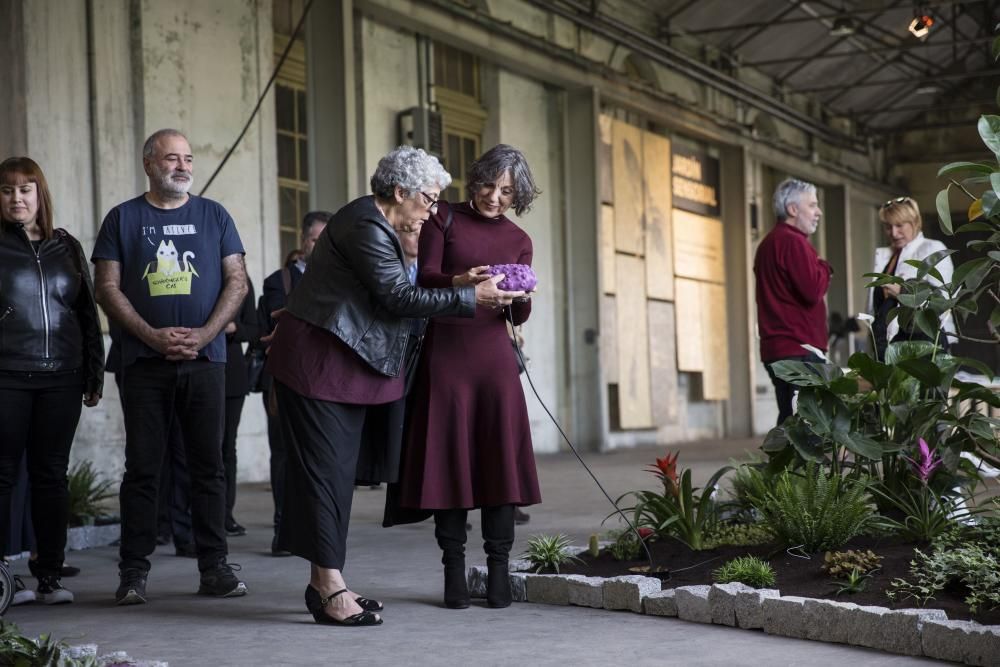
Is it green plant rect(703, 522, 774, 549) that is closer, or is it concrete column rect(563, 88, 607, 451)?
green plant rect(703, 522, 774, 549)

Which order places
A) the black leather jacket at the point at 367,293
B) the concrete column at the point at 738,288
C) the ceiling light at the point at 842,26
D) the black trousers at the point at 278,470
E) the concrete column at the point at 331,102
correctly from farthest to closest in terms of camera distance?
the concrete column at the point at 738,288 → the ceiling light at the point at 842,26 → the concrete column at the point at 331,102 → the black trousers at the point at 278,470 → the black leather jacket at the point at 367,293

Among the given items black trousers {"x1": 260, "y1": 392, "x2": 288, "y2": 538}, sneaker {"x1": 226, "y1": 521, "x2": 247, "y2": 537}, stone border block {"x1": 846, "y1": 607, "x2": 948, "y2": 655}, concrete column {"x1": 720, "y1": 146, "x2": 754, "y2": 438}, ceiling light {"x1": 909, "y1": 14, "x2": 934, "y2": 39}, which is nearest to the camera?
stone border block {"x1": 846, "y1": 607, "x2": 948, "y2": 655}

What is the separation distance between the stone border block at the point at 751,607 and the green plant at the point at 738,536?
2.05 feet

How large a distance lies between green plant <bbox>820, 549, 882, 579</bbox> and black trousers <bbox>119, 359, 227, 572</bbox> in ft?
6.82

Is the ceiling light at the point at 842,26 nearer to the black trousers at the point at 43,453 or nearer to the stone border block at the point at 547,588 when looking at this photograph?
the stone border block at the point at 547,588

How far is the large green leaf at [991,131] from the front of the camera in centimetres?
397

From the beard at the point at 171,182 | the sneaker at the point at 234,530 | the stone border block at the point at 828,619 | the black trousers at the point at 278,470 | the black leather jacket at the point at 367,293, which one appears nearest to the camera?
the stone border block at the point at 828,619

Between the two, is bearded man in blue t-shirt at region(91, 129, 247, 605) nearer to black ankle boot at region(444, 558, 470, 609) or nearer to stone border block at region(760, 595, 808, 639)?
black ankle boot at region(444, 558, 470, 609)

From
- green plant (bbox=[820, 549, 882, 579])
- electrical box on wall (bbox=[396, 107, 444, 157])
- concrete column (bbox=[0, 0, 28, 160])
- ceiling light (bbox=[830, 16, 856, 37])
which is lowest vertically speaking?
green plant (bbox=[820, 549, 882, 579])

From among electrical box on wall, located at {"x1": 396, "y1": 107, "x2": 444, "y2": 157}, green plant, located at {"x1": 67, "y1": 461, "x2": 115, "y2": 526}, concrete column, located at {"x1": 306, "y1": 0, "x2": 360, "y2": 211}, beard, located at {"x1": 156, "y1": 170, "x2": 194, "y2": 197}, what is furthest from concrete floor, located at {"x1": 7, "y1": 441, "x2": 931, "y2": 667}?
electrical box on wall, located at {"x1": 396, "y1": 107, "x2": 444, "y2": 157}

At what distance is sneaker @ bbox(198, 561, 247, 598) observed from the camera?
471cm

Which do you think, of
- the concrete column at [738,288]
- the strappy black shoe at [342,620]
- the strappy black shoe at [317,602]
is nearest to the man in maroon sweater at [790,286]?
the strappy black shoe at [317,602]

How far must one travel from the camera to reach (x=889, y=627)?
361 cm

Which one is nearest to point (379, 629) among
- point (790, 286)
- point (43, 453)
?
point (43, 453)
